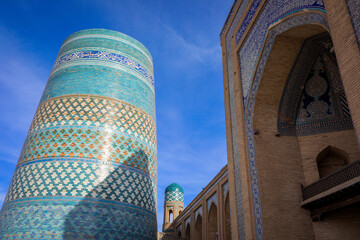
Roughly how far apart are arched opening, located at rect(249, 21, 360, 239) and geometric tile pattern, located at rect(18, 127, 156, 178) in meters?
2.34

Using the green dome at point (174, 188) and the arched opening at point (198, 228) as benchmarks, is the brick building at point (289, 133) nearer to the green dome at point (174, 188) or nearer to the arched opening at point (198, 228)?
the arched opening at point (198, 228)

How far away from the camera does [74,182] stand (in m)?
5.02

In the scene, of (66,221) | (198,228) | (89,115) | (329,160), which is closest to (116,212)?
(66,221)

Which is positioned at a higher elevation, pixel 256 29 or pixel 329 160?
pixel 256 29

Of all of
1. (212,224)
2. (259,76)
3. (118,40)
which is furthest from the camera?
(212,224)

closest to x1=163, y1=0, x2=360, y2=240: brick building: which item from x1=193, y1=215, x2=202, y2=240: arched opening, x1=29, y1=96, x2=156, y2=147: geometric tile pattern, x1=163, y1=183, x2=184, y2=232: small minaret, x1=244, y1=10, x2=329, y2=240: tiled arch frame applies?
x1=244, y1=10, x2=329, y2=240: tiled arch frame

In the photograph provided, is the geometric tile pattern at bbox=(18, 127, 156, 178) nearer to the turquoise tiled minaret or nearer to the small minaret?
the turquoise tiled minaret

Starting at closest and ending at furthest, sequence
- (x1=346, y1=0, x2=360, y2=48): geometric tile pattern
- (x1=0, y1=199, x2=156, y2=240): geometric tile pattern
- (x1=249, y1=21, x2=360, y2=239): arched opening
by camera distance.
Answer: (x1=346, y1=0, x2=360, y2=48): geometric tile pattern → (x1=249, y1=21, x2=360, y2=239): arched opening → (x1=0, y1=199, x2=156, y2=240): geometric tile pattern

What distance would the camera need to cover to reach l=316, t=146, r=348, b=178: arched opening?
4404 mm

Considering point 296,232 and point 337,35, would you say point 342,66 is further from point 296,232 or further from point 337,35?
point 296,232

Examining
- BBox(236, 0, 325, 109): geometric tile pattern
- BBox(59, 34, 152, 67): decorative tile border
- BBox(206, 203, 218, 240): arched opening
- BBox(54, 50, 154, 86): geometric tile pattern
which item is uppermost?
BBox(59, 34, 152, 67): decorative tile border

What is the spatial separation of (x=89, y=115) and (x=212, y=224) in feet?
13.5

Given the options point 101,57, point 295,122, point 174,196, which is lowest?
point 295,122

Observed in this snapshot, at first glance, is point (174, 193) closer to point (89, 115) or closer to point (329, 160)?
point (89, 115)
